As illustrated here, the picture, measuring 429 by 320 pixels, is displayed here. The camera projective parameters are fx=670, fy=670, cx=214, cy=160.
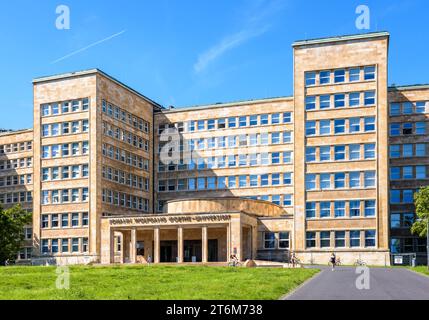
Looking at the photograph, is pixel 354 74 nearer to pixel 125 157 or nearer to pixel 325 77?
pixel 325 77

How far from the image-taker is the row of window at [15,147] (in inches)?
3814

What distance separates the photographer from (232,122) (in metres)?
91.1

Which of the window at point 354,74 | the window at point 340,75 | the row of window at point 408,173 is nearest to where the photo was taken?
the window at point 354,74

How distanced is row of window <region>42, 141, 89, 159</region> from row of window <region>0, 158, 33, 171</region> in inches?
498

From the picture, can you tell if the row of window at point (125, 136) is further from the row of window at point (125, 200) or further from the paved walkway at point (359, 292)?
the paved walkway at point (359, 292)

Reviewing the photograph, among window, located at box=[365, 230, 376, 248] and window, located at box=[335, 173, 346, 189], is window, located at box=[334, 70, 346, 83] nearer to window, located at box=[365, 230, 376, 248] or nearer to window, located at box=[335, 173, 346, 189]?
window, located at box=[335, 173, 346, 189]

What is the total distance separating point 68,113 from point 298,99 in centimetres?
2865

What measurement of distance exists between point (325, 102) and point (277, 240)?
17.0 meters

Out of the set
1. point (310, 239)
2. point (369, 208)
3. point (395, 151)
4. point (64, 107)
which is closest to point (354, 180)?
point (369, 208)

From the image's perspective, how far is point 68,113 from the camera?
275 ft

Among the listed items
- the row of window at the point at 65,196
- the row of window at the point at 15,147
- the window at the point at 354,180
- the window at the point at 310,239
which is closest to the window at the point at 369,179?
the window at the point at 354,180

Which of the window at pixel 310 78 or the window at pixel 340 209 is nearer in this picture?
the window at pixel 340 209

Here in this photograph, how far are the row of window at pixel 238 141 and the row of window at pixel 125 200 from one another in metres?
8.54
